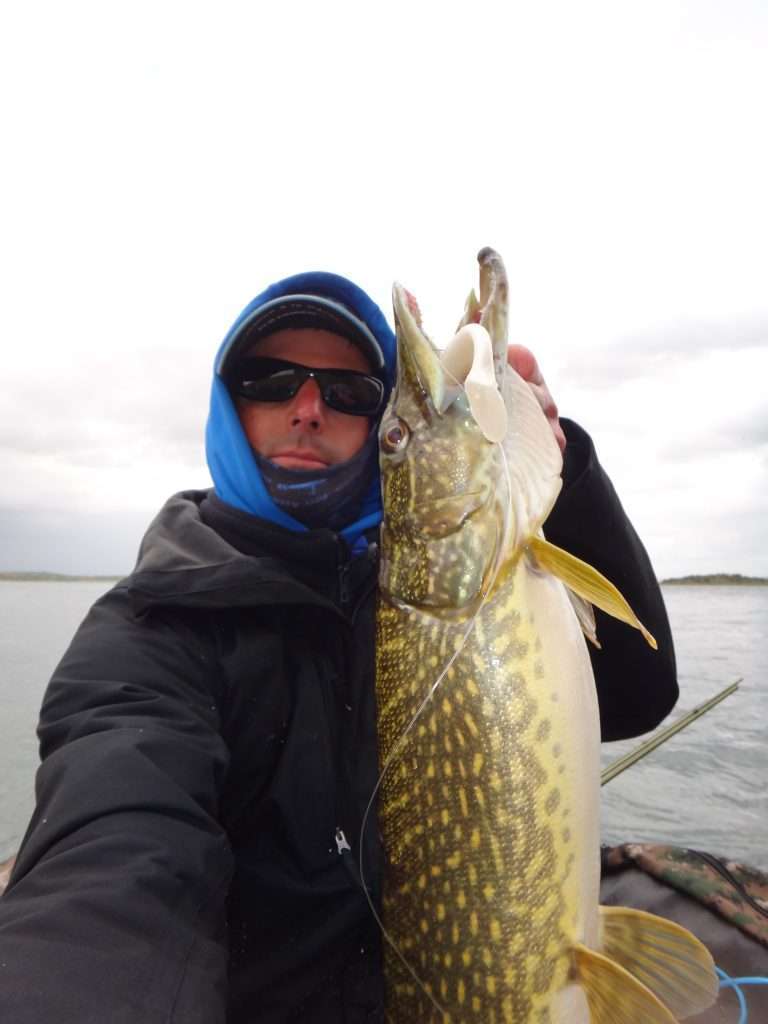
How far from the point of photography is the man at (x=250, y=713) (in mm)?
1128

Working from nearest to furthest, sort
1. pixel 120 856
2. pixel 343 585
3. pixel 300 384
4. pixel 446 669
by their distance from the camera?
pixel 120 856, pixel 446 669, pixel 343 585, pixel 300 384

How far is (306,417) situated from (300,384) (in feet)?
0.40

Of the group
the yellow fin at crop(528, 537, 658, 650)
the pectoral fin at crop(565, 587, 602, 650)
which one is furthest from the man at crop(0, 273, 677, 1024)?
the yellow fin at crop(528, 537, 658, 650)

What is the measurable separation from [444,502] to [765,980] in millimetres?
1957

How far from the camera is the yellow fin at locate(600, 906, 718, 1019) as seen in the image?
1457 millimetres

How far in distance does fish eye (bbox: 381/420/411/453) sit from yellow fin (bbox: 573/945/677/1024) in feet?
3.97

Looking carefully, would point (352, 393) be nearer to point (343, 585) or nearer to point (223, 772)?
point (343, 585)

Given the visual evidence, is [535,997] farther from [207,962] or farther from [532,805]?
[207,962]

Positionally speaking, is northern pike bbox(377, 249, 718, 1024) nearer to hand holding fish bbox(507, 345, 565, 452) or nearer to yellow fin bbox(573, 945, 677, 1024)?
yellow fin bbox(573, 945, 677, 1024)

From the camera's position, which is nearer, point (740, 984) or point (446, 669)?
point (446, 669)

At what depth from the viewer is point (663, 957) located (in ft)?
4.92

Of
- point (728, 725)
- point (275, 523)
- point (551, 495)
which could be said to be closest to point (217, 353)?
point (275, 523)

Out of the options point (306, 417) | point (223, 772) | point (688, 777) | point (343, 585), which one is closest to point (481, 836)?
point (223, 772)

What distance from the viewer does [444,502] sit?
166 centimetres
